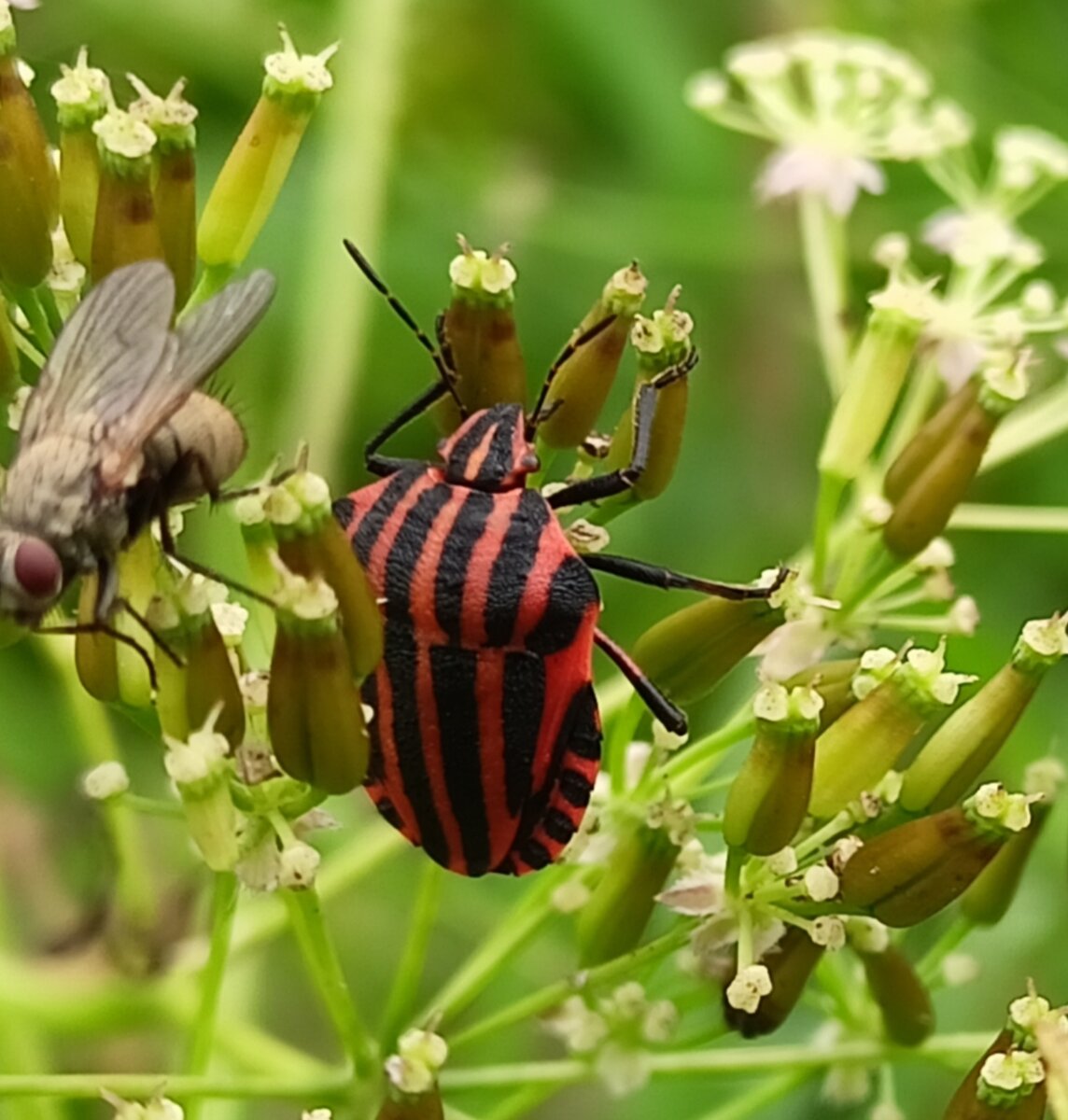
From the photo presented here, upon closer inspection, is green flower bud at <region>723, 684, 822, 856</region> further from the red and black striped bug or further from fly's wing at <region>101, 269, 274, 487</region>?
fly's wing at <region>101, 269, 274, 487</region>

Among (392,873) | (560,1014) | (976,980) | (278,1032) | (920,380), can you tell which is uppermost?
(920,380)

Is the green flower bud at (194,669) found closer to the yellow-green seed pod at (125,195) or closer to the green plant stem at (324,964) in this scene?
the green plant stem at (324,964)

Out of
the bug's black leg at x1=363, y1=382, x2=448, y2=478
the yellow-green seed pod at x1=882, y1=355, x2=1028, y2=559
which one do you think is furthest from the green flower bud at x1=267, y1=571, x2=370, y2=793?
the yellow-green seed pod at x1=882, y1=355, x2=1028, y2=559

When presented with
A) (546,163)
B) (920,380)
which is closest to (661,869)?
(920,380)

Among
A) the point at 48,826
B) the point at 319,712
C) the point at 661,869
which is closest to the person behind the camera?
the point at 319,712

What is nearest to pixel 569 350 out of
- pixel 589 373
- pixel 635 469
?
pixel 589 373

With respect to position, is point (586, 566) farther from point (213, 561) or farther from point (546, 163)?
point (546, 163)

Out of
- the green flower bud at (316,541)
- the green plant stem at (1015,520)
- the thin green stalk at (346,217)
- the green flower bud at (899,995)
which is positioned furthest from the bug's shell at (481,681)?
the thin green stalk at (346,217)
